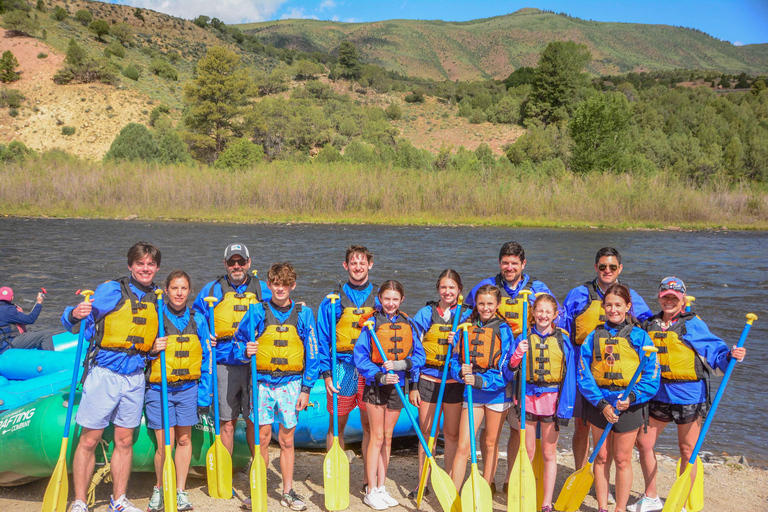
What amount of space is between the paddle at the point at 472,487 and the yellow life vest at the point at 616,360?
761mm

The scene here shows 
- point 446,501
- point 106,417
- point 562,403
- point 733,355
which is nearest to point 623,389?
point 562,403

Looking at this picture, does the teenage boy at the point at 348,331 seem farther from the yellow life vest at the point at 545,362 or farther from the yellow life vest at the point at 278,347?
the yellow life vest at the point at 545,362

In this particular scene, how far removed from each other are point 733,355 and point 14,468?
4580 mm

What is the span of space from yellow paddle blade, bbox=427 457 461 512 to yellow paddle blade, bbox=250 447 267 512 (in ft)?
3.49

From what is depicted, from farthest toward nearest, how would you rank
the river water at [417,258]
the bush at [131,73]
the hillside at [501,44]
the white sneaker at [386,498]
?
the hillside at [501,44], the bush at [131,73], the river water at [417,258], the white sneaker at [386,498]

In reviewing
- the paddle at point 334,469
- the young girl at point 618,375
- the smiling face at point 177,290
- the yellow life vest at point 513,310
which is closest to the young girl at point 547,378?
the young girl at point 618,375

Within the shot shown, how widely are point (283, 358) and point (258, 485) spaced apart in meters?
0.81

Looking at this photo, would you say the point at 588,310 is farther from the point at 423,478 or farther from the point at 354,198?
the point at 354,198

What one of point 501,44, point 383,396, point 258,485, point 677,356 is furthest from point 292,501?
point 501,44

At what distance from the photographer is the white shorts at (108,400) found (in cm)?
365

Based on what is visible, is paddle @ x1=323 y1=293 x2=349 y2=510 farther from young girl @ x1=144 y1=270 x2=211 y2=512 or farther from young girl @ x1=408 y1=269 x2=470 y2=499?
young girl @ x1=144 y1=270 x2=211 y2=512

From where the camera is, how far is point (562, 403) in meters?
3.78

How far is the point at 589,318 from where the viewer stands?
4.19 m

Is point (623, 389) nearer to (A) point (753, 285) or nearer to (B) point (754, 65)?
(A) point (753, 285)
